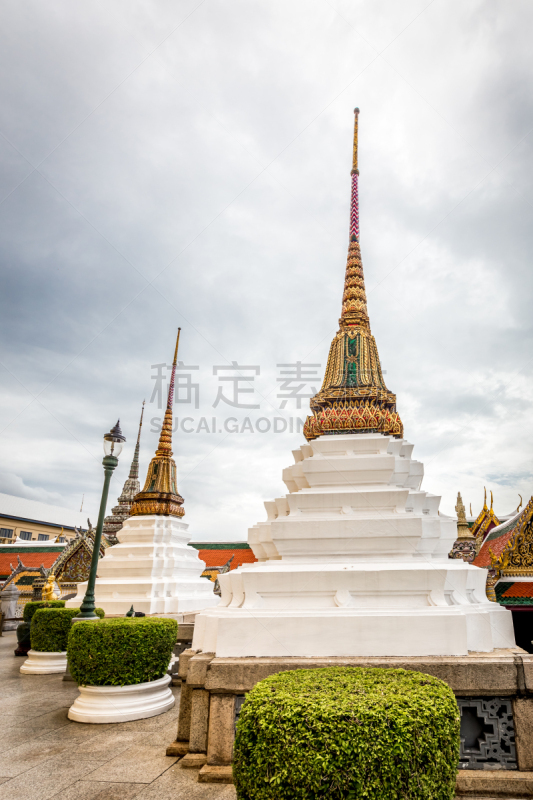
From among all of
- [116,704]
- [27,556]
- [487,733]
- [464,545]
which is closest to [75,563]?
[27,556]

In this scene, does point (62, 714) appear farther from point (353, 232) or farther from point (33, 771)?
point (353, 232)

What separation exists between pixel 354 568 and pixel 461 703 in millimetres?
1680

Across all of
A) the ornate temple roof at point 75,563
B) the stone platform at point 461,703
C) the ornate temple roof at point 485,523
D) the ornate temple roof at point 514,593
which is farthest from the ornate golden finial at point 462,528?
the ornate temple roof at point 75,563

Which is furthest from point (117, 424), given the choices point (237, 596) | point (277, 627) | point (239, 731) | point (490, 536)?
point (490, 536)

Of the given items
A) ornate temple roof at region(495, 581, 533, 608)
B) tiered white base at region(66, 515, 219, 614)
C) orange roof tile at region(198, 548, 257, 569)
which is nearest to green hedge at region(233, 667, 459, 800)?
ornate temple roof at region(495, 581, 533, 608)

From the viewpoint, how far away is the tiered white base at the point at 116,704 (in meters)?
6.77

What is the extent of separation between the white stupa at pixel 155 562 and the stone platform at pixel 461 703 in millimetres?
10787

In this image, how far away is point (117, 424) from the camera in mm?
9586

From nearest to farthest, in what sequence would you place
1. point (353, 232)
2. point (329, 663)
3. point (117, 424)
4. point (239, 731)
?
point (239, 731), point (329, 663), point (117, 424), point (353, 232)

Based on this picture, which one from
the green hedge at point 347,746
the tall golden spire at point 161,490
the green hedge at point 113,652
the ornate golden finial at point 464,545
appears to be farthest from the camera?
the tall golden spire at point 161,490

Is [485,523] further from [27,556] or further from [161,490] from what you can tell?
[27,556]

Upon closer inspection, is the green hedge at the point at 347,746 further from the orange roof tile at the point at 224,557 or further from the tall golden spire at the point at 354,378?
the orange roof tile at the point at 224,557

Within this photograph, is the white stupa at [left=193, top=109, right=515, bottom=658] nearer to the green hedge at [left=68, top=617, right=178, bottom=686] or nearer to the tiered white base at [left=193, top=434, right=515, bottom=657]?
the tiered white base at [left=193, top=434, right=515, bottom=657]

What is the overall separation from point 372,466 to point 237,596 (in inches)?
103
